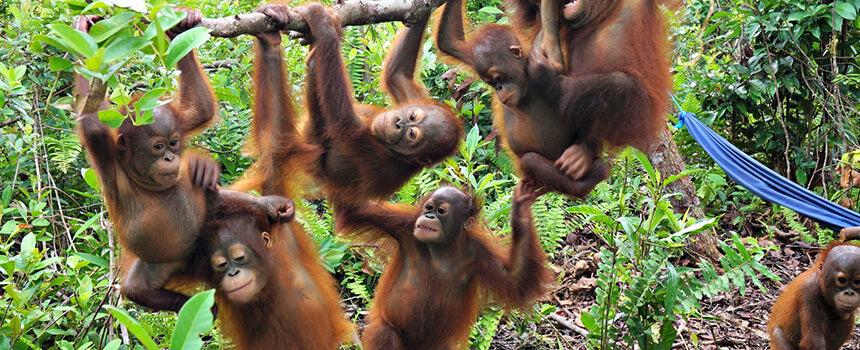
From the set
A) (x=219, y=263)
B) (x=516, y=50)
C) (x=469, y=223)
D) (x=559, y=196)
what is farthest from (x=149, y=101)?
(x=559, y=196)

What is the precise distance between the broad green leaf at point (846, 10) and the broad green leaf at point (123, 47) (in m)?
5.12

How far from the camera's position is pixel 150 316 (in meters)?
3.68

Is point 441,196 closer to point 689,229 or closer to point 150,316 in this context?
point 689,229

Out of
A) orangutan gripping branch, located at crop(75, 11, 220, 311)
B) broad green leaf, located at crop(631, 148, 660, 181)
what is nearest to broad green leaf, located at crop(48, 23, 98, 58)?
orangutan gripping branch, located at crop(75, 11, 220, 311)

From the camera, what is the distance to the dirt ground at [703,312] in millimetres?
4781

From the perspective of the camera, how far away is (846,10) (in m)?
5.55

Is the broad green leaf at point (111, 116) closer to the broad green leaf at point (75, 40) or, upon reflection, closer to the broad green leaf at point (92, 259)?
the broad green leaf at point (75, 40)

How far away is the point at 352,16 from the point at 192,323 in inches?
72.4

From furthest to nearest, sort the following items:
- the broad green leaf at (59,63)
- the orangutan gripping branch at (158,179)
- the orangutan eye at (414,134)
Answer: the orangutan eye at (414,134)
the orangutan gripping branch at (158,179)
the broad green leaf at (59,63)

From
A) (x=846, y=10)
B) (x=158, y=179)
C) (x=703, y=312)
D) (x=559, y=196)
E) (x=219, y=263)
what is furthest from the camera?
(x=846, y=10)

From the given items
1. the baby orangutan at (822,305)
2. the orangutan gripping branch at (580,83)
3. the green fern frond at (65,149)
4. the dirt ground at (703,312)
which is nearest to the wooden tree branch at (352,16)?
the orangutan gripping branch at (580,83)

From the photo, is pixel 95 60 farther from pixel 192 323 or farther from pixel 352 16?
pixel 352 16

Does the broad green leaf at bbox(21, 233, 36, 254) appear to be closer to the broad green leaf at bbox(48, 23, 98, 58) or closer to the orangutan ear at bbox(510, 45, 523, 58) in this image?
the broad green leaf at bbox(48, 23, 98, 58)

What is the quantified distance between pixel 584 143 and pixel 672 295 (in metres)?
0.98
